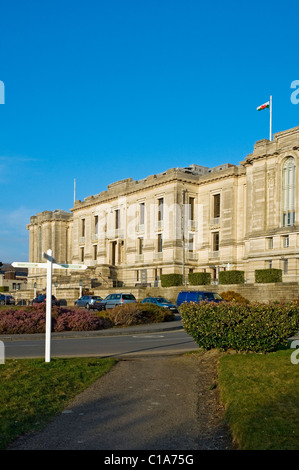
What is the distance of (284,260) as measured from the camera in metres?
47.8

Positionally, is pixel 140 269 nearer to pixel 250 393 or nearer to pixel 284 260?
pixel 284 260

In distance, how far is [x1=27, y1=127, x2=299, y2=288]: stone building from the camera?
49.5 meters

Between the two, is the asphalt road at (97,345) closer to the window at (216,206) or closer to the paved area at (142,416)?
the paved area at (142,416)

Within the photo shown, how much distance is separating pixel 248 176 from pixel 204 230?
33.3ft

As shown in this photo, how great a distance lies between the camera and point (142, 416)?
816 centimetres

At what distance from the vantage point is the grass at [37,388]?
304 inches

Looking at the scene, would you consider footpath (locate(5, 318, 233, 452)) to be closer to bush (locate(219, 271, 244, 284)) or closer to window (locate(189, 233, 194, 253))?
bush (locate(219, 271, 244, 284))

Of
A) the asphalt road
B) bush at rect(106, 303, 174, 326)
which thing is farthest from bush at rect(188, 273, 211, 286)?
the asphalt road

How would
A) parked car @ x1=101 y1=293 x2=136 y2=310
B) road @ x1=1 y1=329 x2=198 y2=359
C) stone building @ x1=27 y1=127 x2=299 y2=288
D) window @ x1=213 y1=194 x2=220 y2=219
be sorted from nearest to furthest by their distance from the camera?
road @ x1=1 y1=329 x2=198 y2=359, parked car @ x1=101 y1=293 x2=136 y2=310, stone building @ x1=27 y1=127 x2=299 y2=288, window @ x1=213 y1=194 x2=220 y2=219

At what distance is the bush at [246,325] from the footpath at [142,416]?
1.09m

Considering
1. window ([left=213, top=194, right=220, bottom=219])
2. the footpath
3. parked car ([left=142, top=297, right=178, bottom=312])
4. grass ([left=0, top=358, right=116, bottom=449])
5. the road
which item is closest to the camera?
the footpath

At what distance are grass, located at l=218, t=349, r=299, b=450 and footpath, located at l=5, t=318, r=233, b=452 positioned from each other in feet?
1.00

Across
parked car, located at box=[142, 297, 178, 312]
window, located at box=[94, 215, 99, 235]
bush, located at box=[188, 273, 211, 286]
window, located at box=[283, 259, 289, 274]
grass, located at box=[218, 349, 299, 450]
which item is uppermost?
window, located at box=[94, 215, 99, 235]
